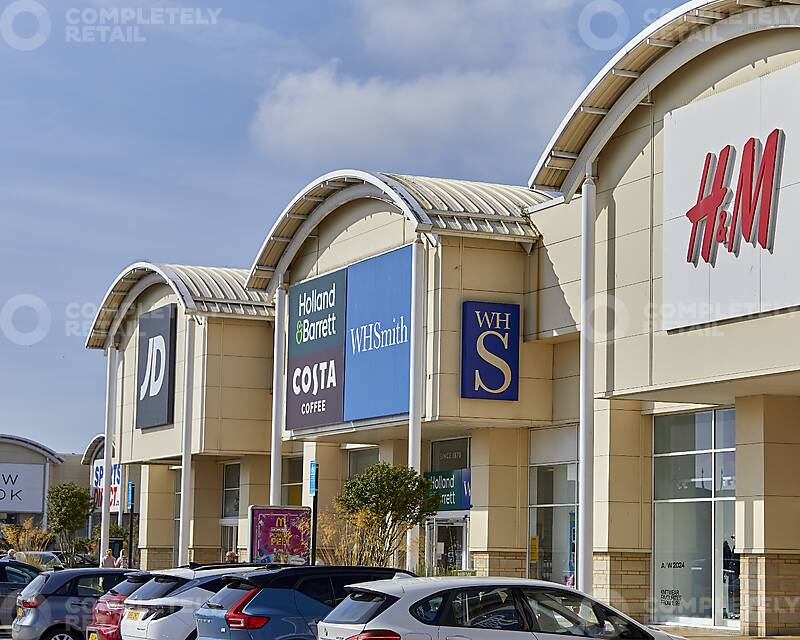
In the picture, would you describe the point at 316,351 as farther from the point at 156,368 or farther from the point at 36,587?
the point at 36,587

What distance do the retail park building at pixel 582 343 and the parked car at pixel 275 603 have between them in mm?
8397

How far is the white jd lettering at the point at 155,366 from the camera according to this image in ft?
153

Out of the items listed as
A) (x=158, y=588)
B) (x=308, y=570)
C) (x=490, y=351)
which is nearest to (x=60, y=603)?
(x=158, y=588)

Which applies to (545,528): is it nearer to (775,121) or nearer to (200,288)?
(775,121)

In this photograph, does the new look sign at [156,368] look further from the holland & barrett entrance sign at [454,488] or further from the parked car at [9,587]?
the parked car at [9,587]

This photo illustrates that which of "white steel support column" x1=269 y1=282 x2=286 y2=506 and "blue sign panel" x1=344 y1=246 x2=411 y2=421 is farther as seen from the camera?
"white steel support column" x1=269 y1=282 x2=286 y2=506

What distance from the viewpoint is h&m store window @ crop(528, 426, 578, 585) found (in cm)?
3120

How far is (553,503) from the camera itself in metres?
31.9

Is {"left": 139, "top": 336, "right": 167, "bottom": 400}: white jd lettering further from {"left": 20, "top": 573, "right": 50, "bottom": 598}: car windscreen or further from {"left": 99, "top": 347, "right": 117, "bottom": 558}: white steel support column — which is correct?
{"left": 20, "top": 573, "right": 50, "bottom": 598}: car windscreen

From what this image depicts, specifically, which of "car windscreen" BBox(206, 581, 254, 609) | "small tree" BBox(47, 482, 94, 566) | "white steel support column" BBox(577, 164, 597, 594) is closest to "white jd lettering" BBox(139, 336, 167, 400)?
"small tree" BBox(47, 482, 94, 566)

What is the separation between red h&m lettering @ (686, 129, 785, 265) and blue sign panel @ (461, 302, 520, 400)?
771 cm

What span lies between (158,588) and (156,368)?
28830mm

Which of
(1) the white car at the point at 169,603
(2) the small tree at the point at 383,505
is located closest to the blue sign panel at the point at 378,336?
(2) the small tree at the point at 383,505

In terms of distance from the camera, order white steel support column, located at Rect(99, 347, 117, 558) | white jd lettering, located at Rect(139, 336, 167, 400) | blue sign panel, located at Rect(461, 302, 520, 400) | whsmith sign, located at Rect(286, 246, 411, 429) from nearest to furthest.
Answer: blue sign panel, located at Rect(461, 302, 520, 400) < whsmith sign, located at Rect(286, 246, 411, 429) < white jd lettering, located at Rect(139, 336, 167, 400) < white steel support column, located at Rect(99, 347, 117, 558)
